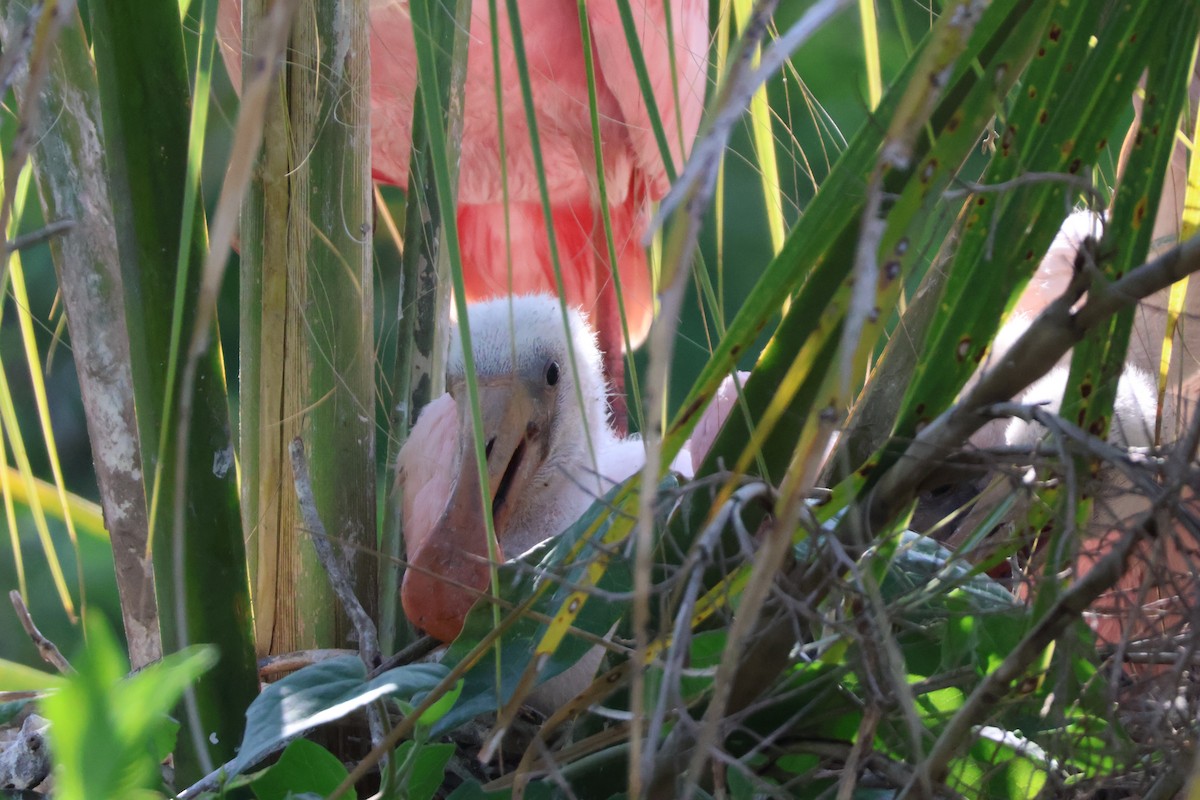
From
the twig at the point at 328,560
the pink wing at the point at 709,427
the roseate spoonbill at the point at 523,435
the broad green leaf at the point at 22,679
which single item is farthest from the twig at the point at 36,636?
the pink wing at the point at 709,427

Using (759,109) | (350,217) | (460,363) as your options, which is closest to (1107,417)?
(759,109)

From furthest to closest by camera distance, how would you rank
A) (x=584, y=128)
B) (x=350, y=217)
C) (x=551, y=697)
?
1. (x=584, y=128)
2. (x=551, y=697)
3. (x=350, y=217)

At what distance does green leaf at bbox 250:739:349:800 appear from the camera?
39 centimetres

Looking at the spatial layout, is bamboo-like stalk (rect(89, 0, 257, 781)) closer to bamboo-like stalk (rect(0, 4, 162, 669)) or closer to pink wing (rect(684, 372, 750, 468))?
bamboo-like stalk (rect(0, 4, 162, 669))

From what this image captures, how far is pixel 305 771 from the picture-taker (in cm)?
39

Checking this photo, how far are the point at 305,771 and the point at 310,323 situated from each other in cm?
25

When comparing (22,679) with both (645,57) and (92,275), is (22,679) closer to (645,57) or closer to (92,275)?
(92,275)

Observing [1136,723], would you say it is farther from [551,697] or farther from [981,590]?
[551,697]

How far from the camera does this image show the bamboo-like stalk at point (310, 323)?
22.1 inches

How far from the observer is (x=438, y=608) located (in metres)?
0.65

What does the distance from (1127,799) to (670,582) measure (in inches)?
9.2

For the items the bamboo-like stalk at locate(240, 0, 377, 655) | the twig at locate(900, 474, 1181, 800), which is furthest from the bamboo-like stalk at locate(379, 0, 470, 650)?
the twig at locate(900, 474, 1181, 800)

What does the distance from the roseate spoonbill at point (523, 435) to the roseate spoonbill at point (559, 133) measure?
0.10 m

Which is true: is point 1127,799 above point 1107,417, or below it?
below
